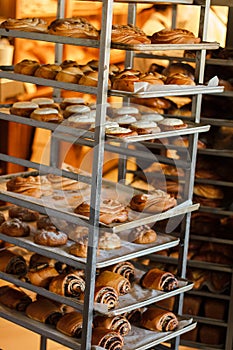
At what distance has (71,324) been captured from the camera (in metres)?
2.58

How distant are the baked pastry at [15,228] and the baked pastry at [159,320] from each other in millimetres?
543

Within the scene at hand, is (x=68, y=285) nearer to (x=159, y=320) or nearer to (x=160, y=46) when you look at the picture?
(x=159, y=320)

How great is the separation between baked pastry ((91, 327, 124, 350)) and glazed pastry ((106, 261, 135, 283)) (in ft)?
1.00

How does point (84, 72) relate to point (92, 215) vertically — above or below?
above

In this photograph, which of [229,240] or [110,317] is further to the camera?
[229,240]

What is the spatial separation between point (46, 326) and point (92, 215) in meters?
0.53

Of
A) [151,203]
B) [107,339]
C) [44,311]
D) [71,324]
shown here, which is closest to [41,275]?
[44,311]

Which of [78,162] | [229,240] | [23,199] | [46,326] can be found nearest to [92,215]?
[23,199]

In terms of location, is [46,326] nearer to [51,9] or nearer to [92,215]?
[92,215]

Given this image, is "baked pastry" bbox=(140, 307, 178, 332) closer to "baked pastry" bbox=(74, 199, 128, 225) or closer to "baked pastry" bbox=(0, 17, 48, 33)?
"baked pastry" bbox=(74, 199, 128, 225)

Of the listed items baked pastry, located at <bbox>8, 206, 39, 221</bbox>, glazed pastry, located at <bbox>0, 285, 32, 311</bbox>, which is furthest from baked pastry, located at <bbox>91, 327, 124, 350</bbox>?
baked pastry, located at <bbox>8, 206, 39, 221</bbox>

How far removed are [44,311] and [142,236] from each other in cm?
45

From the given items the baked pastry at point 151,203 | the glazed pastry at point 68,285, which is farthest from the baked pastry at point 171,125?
the glazed pastry at point 68,285

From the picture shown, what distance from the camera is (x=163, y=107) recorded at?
3289 mm
